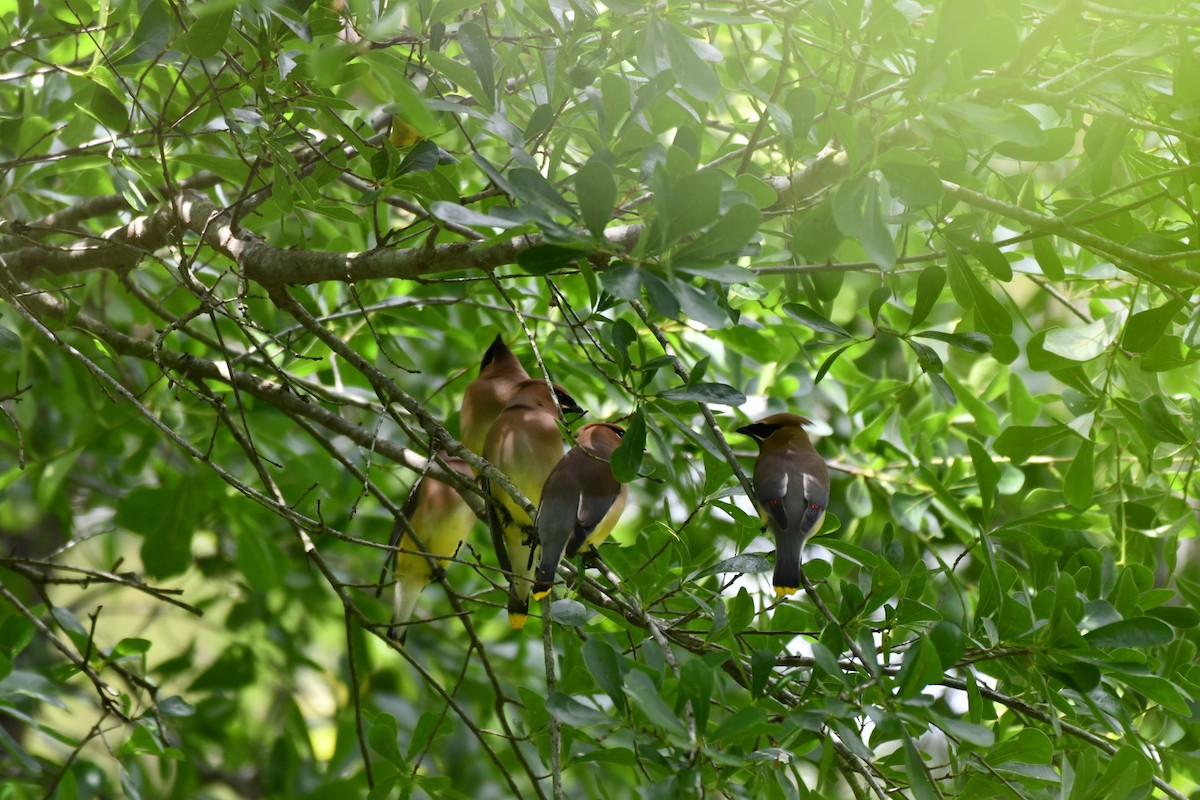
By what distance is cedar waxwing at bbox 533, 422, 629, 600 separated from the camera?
2.10 meters

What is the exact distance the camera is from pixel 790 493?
2.30 metres

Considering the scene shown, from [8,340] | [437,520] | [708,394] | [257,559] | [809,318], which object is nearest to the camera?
[708,394]

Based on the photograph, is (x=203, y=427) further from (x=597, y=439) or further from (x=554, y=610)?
(x=554, y=610)

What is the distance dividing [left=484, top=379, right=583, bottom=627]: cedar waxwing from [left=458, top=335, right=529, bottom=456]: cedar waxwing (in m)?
0.18

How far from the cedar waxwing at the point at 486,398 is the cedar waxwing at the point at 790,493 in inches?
24.4

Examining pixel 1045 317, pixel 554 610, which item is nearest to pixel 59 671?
pixel 554 610

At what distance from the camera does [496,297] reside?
3055 millimetres

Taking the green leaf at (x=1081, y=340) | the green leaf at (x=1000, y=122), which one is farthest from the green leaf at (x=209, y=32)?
the green leaf at (x=1081, y=340)

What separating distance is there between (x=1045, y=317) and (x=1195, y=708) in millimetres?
3056

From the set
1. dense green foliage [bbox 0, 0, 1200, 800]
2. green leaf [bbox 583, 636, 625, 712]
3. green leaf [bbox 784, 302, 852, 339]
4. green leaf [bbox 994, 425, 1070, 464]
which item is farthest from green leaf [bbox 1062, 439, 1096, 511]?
green leaf [bbox 583, 636, 625, 712]

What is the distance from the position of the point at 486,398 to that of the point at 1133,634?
59.7 inches

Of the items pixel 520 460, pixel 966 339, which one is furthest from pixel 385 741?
pixel 966 339

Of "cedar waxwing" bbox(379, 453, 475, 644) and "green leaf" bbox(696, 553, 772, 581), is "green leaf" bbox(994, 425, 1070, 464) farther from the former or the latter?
"cedar waxwing" bbox(379, 453, 475, 644)

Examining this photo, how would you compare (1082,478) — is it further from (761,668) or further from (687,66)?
(687,66)
